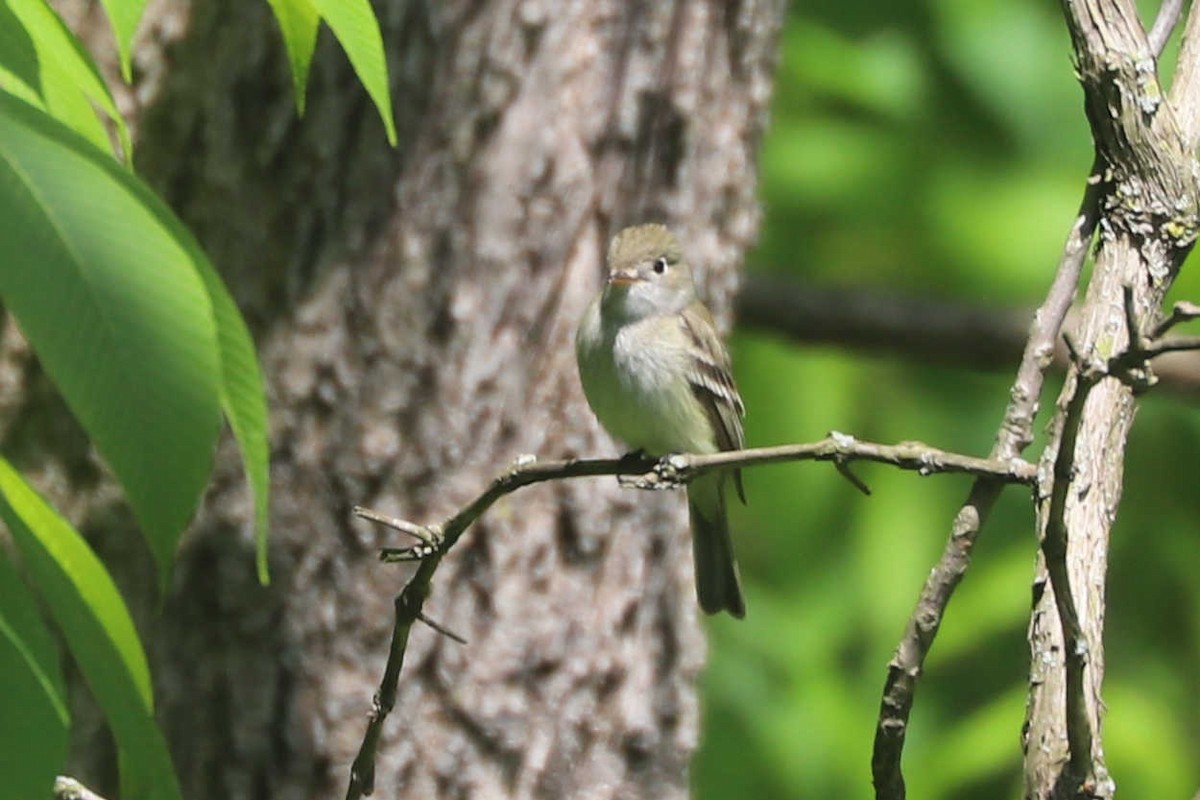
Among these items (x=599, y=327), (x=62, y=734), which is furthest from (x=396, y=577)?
(x=62, y=734)

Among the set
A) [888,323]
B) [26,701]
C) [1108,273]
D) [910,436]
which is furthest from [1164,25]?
[910,436]

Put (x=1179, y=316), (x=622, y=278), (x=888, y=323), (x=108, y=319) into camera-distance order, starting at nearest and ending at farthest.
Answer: (x=108, y=319) < (x=1179, y=316) < (x=622, y=278) < (x=888, y=323)

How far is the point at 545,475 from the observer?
6.41 ft

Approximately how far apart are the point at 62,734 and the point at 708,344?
2.97 m

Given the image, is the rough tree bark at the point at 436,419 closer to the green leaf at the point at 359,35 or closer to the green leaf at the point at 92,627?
the green leaf at the point at 359,35

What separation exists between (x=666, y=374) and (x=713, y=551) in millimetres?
560

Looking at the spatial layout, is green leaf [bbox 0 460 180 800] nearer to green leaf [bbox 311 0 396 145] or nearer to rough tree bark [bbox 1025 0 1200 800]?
green leaf [bbox 311 0 396 145]

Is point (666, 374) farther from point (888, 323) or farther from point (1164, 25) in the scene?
point (1164, 25)

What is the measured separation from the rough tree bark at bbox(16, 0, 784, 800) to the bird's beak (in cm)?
37

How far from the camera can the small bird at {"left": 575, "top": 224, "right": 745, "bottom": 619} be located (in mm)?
3973

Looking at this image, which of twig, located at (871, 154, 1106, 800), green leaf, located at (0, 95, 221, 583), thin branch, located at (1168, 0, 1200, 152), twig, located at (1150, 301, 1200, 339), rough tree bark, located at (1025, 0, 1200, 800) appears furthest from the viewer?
thin branch, located at (1168, 0, 1200, 152)

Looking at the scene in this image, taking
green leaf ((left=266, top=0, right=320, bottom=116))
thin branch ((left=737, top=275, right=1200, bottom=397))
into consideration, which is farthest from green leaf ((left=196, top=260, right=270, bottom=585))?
thin branch ((left=737, top=275, right=1200, bottom=397))

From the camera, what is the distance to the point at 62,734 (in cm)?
147

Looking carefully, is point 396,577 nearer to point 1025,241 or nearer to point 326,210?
point 326,210
